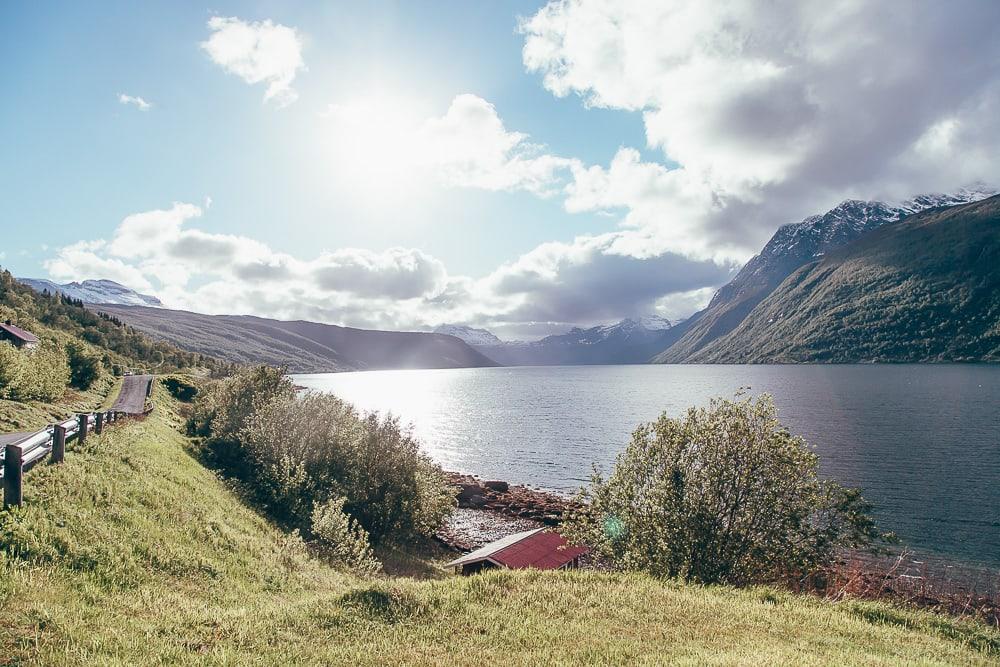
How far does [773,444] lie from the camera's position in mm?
26078

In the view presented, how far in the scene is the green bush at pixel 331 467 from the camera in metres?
36.1

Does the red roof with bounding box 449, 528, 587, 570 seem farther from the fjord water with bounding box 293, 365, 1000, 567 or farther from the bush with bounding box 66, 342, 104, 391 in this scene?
the bush with bounding box 66, 342, 104, 391

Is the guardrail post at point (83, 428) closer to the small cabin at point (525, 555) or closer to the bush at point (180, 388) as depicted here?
the small cabin at point (525, 555)

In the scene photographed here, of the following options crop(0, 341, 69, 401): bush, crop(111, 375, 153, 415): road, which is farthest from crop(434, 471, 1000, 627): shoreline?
crop(0, 341, 69, 401): bush

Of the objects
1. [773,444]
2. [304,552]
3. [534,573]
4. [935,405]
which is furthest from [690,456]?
[935,405]

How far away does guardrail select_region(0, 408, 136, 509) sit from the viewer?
15406mm

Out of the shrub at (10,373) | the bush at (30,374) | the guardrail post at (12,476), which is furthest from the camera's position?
the bush at (30,374)

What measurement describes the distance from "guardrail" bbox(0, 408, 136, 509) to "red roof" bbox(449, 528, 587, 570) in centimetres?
2497

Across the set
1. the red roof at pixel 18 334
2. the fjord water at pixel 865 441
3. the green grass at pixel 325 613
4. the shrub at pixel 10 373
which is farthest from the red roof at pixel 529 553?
the red roof at pixel 18 334

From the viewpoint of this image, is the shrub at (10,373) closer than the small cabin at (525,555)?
No

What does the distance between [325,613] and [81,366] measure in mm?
81823

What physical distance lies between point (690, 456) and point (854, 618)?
10.5 m

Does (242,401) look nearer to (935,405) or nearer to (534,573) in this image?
(534,573)

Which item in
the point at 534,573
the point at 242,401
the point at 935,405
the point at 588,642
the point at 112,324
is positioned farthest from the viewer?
the point at 112,324
